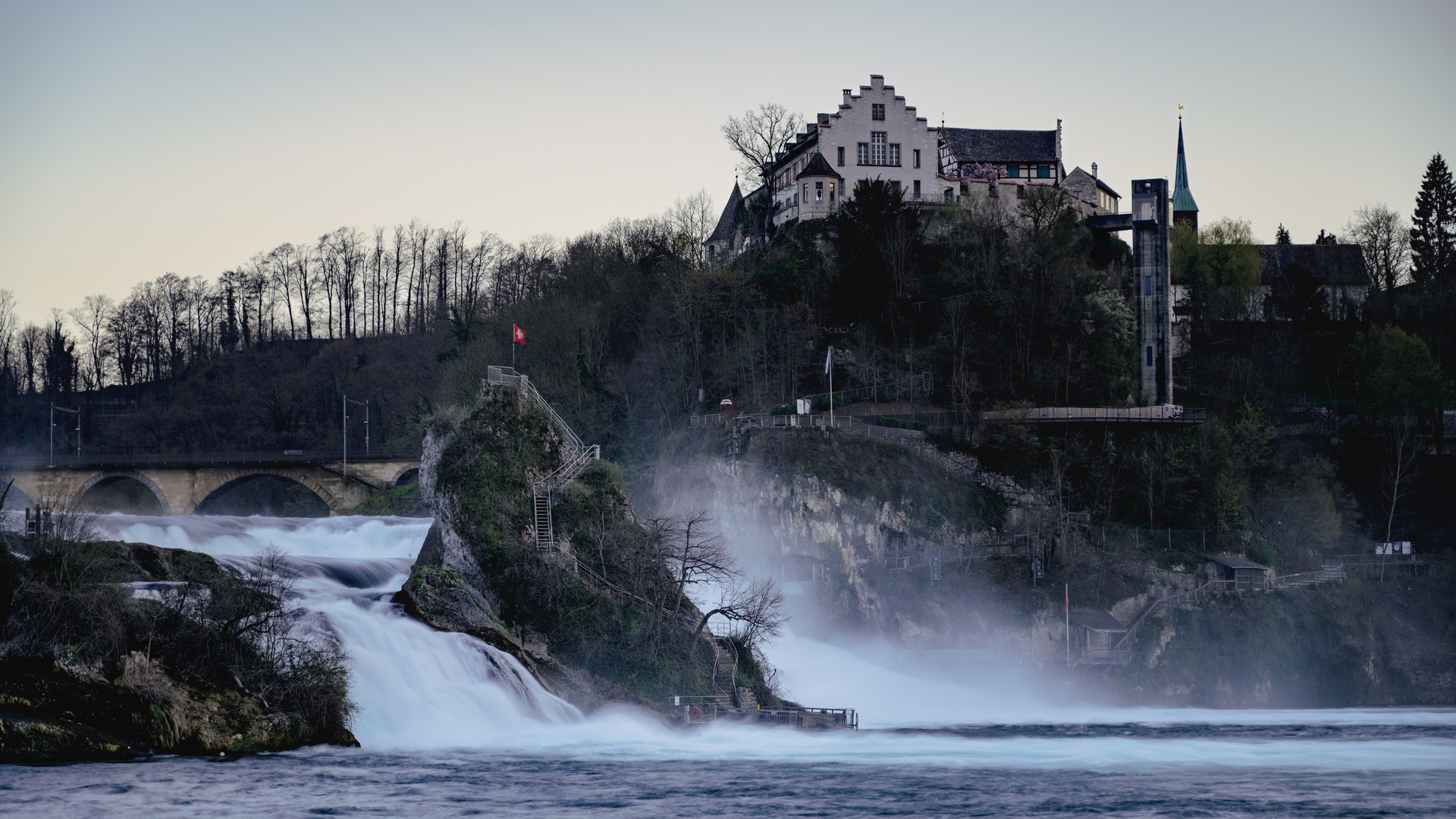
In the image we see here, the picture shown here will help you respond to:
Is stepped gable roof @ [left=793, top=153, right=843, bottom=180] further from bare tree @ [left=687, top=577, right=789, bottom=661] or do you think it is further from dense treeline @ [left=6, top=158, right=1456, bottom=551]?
bare tree @ [left=687, top=577, right=789, bottom=661]

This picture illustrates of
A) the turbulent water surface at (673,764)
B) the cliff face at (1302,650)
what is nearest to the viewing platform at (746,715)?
the turbulent water surface at (673,764)

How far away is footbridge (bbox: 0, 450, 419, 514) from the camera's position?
245 feet

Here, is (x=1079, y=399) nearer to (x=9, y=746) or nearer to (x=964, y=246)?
(x=964, y=246)

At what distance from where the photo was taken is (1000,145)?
91062 mm

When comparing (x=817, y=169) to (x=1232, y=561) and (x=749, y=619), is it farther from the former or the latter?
(x=749, y=619)


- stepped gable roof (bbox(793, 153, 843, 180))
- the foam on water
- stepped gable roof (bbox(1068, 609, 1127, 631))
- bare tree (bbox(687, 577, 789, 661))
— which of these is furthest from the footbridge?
stepped gable roof (bbox(1068, 609, 1127, 631))

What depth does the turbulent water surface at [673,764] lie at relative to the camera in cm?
2764

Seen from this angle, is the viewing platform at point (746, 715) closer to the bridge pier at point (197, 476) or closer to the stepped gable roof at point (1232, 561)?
the stepped gable roof at point (1232, 561)

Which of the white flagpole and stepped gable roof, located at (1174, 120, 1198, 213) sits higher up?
stepped gable roof, located at (1174, 120, 1198, 213)

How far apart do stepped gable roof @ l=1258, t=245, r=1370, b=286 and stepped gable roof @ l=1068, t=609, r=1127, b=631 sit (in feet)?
135

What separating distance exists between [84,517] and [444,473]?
12.1m

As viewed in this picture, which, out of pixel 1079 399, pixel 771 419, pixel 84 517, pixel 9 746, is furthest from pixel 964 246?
pixel 9 746

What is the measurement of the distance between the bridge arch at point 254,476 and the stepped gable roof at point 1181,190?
7004 cm

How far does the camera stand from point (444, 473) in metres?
44.7
